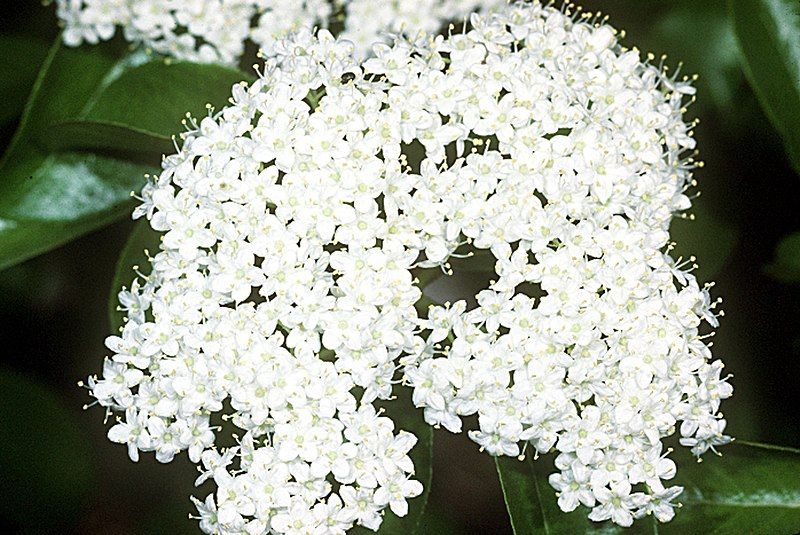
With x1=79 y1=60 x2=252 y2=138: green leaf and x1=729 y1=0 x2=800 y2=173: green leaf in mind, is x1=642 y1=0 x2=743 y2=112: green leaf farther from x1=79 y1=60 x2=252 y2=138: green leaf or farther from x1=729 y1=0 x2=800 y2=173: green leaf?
x1=79 y1=60 x2=252 y2=138: green leaf

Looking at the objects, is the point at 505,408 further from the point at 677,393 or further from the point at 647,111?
the point at 647,111

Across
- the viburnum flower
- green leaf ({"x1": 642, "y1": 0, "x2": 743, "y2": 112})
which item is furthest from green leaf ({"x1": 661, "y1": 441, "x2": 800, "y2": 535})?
green leaf ({"x1": 642, "y1": 0, "x2": 743, "y2": 112})

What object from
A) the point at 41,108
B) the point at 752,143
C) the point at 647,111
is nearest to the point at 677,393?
the point at 647,111

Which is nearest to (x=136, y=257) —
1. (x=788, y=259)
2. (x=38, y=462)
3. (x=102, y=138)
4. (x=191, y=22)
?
(x=102, y=138)

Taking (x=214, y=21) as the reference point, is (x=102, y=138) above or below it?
below

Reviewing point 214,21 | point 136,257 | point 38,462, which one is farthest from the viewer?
point 38,462

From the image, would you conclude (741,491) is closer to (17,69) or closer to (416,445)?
(416,445)
